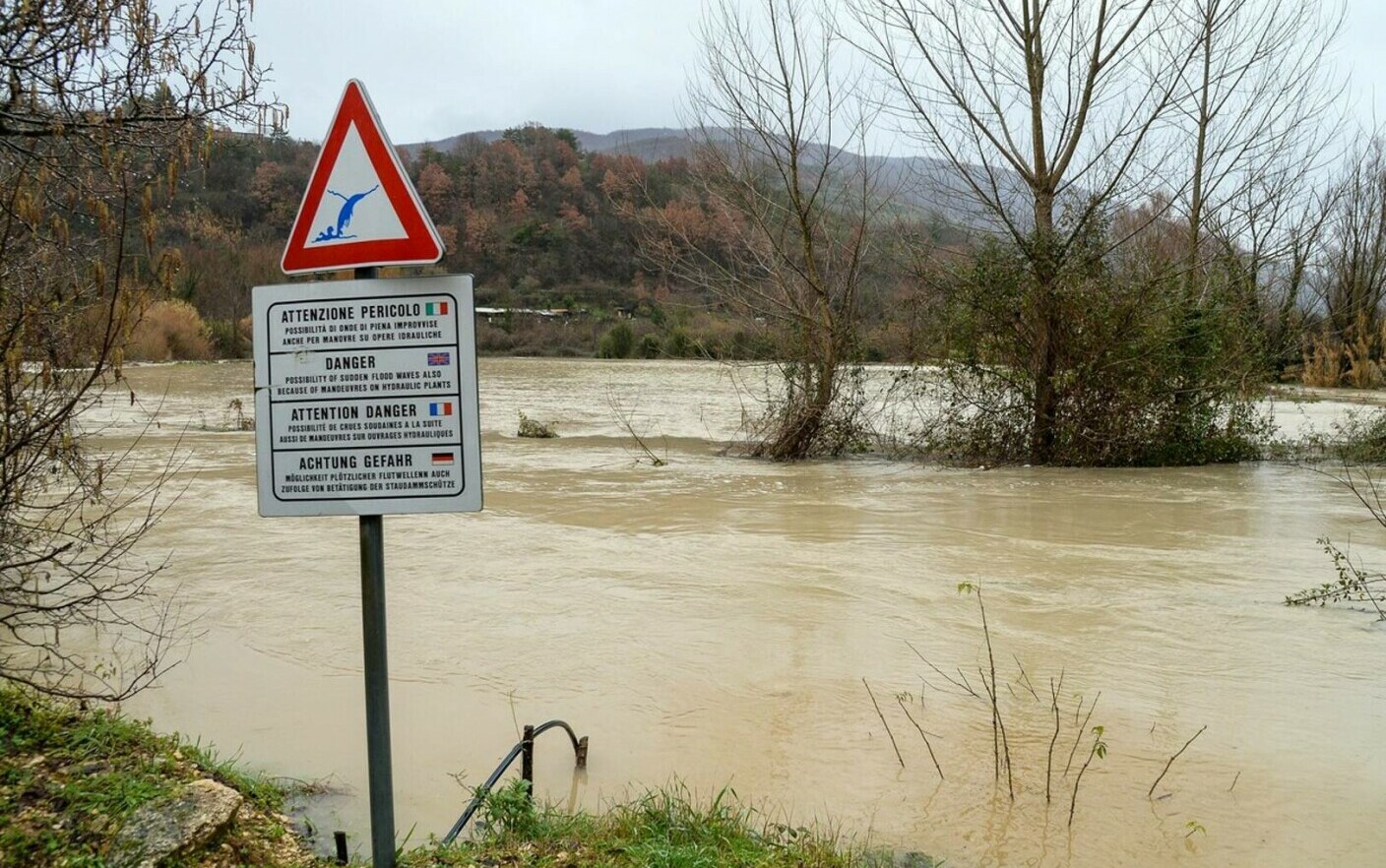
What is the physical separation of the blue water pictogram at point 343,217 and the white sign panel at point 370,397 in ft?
0.58

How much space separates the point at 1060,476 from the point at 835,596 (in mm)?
7804

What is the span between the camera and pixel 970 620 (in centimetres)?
828

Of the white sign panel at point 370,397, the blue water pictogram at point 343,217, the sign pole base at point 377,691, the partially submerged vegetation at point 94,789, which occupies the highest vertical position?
the blue water pictogram at point 343,217

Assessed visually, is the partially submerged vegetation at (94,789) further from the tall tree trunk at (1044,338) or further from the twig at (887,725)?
the tall tree trunk at (1044,338)

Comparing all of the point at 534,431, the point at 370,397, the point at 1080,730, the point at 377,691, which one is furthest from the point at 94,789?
the point at 534,431

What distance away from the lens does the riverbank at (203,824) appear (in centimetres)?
354

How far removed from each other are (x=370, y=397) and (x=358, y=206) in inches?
23.0

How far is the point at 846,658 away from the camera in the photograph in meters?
7.29

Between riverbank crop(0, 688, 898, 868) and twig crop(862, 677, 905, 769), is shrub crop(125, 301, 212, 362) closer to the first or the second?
twig crop(862, 677, 905, 769)

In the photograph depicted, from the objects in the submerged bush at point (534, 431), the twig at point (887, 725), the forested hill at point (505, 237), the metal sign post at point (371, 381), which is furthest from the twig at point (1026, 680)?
the forested hill at point (505, 237)

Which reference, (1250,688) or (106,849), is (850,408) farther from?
(106,849)

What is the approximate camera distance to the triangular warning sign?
10.8ft

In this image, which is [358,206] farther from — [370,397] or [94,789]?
[94,789]

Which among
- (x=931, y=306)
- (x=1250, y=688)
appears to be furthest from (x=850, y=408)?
(x=1250, y=688)
